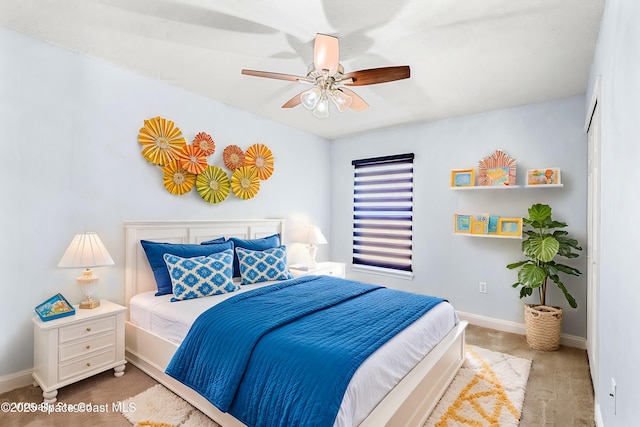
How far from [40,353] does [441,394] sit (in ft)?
9.30

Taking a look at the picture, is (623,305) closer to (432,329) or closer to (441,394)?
(432,329)

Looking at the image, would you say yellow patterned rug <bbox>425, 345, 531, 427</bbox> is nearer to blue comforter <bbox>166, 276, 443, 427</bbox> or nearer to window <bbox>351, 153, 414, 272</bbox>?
blue comforter <bbox>166, 276, 443, 427</bbox>

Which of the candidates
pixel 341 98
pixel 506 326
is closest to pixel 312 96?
pixel 341 98

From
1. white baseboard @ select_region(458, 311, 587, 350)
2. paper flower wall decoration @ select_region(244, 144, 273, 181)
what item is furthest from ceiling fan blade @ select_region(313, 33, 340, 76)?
white baseboard @ select_region(458, 311, 587, 350)

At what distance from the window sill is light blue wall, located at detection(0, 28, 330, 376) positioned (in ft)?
8.01

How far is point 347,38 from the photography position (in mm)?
2215

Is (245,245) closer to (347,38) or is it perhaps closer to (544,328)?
(347,38)

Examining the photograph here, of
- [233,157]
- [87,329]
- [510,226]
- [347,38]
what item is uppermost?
[347,38]

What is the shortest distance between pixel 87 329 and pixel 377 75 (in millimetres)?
2650

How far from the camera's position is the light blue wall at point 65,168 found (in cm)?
228

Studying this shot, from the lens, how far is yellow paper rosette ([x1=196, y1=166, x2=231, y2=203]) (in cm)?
337

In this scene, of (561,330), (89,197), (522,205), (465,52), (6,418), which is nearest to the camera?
(6,418)

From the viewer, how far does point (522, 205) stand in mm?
3506

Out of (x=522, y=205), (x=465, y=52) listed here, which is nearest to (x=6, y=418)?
(x=465, y=52)
